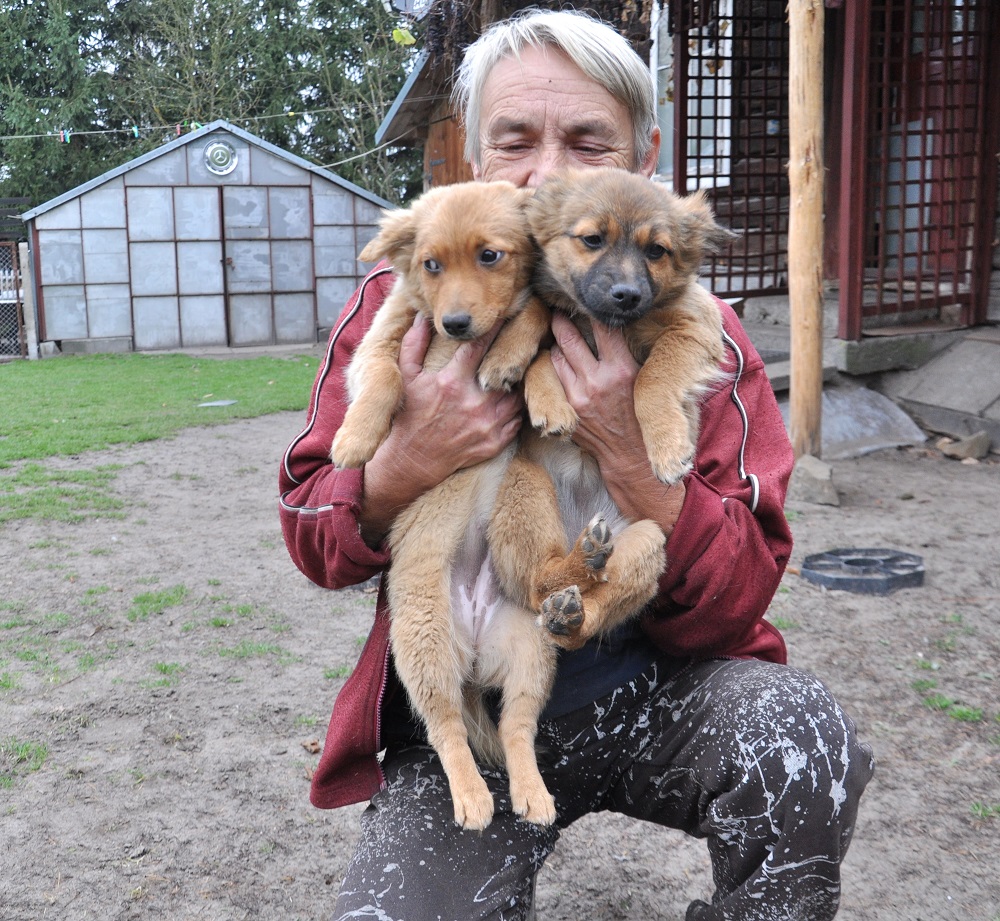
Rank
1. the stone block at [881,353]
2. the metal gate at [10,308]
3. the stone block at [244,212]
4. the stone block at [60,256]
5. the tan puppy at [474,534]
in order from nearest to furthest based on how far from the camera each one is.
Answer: the tan puppy at [474,534] → the stone block at [881,353] → the stone block at [60,256] → the metal gate at [10,308] → the stone block at [244,212]

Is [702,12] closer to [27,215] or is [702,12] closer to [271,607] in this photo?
[271,607]

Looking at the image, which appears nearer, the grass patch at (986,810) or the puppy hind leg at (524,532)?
the puppy hind leg at (524,532)

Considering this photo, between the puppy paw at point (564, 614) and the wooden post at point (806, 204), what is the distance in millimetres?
5402

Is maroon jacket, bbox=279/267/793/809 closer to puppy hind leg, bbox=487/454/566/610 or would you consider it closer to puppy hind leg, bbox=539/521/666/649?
puppy hind leg, bbox=539/521/666/649

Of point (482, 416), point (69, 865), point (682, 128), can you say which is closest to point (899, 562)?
point (482, 416)

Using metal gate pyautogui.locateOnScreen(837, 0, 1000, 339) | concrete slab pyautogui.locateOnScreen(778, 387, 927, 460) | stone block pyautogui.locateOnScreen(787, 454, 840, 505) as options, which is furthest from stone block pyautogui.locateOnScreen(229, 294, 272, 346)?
stone block pyautogui.locateOnScreen(787, 454, 840, 505)

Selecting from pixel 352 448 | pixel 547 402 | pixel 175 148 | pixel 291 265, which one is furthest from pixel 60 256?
pixel 547 402

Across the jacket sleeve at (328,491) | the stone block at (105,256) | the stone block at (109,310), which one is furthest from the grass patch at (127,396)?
the jacket sleeve at (328,491)

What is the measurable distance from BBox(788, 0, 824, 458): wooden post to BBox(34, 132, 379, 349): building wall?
47.6ft

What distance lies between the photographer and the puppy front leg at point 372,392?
2.20 m

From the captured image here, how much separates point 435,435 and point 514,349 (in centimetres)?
27

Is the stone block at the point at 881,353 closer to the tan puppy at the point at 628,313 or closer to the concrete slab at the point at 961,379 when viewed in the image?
the concrete slab at the point at 961,379

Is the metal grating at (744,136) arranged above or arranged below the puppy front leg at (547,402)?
above

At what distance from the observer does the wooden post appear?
664 cm
